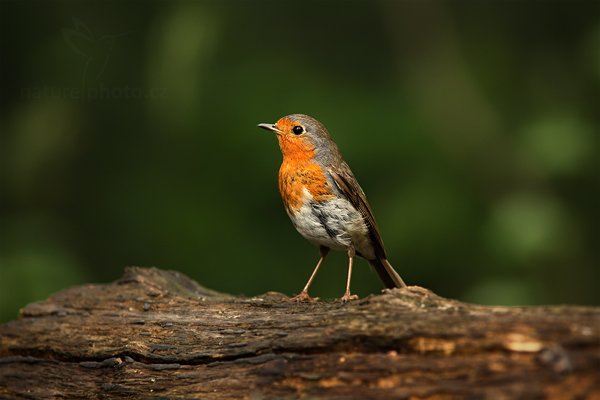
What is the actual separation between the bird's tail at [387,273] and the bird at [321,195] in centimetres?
7

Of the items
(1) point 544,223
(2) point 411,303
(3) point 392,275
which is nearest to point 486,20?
(1) point 544,223

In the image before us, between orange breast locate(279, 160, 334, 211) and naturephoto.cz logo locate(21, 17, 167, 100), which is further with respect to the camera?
naturephoto.cz logo locate(21, 17, 167, 100)

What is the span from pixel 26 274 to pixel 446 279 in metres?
2.82

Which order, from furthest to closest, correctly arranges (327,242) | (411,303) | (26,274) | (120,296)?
(26,274) < (327,242) < (120,296) < (411,303)

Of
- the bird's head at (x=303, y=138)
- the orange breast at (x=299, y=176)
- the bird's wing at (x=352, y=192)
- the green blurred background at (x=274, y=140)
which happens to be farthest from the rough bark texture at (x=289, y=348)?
the green blurred background at (x=274, y=140)

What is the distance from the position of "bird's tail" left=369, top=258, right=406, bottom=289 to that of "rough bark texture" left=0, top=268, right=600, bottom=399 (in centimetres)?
114

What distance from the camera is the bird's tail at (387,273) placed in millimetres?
5148

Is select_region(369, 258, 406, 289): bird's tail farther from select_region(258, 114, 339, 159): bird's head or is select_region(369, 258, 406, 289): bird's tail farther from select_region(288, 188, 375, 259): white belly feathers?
select_region(258, 114, 339, 159): bird's head

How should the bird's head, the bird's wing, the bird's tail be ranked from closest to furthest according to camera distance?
the bird's wing
the bird's head
the bird's tail

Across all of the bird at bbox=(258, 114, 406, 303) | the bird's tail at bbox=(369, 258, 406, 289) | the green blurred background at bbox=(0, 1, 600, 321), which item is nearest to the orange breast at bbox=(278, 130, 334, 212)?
the bird at bbox=(258, 114, 406, 303)

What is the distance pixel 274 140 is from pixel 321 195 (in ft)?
5.02

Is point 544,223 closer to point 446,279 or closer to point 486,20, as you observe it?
point 446,279

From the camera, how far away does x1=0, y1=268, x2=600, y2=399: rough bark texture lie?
2.75 m

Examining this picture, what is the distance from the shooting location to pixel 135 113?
6.47m
